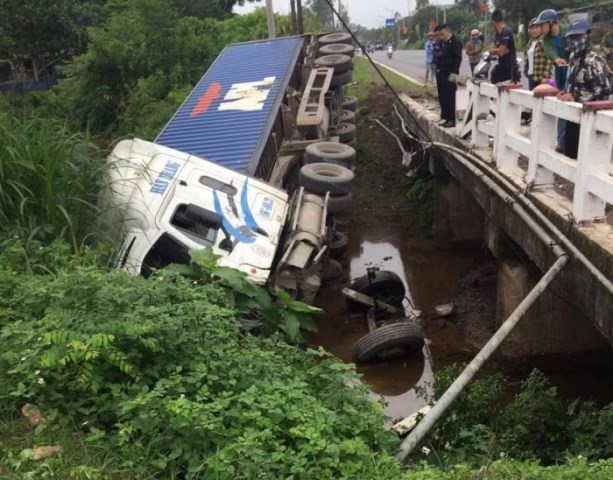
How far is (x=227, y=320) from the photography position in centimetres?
395

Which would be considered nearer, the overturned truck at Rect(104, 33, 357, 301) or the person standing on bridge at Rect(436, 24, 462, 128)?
the overturned truck at Rect(104, 33, 357, 301)

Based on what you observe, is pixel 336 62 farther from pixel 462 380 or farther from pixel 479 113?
pixel 462 380

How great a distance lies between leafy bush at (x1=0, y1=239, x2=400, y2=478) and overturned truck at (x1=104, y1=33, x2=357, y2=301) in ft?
5.67

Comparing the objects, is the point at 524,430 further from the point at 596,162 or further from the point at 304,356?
the point at 596,162

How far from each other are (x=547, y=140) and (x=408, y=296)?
5005 mm

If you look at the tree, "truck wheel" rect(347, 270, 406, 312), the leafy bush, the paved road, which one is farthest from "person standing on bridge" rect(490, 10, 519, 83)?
the tree

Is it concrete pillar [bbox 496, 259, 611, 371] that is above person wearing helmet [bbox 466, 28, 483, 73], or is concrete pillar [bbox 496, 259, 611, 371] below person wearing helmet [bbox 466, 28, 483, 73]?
below

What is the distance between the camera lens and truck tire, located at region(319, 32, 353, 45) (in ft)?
49.3

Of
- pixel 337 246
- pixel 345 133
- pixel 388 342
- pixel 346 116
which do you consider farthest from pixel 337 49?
pixel 388 342

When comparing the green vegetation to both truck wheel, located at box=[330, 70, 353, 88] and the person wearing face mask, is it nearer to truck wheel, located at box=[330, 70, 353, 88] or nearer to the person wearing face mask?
the person wearing face mask

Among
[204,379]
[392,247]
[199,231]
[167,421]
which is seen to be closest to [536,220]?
[199,231]

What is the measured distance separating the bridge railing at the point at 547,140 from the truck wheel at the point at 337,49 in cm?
660

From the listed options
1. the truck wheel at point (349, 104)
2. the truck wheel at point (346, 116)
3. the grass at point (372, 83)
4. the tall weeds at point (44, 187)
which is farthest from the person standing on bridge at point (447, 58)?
the grass at point (372, 83)

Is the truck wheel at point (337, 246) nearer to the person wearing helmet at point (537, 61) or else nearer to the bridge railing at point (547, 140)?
the bridge railing at point (547, 140)
